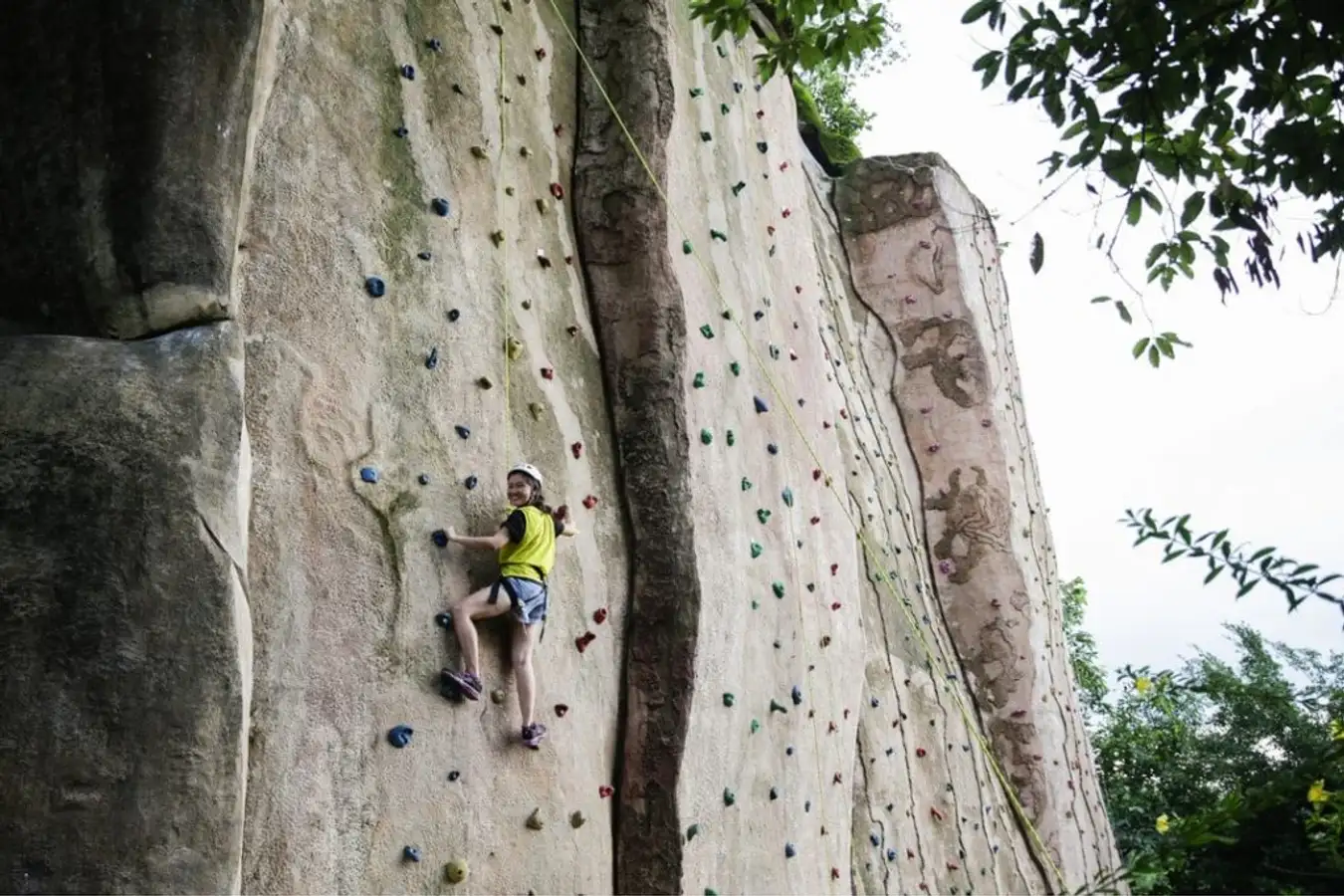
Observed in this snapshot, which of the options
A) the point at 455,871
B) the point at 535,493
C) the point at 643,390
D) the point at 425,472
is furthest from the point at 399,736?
the point at 643,390

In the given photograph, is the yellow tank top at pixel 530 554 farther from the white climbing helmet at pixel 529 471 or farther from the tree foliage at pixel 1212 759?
the tree foliage at pixel 1212 759

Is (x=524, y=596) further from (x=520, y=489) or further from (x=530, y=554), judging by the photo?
(x=520, y=489)

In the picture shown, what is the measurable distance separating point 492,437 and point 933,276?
20.8 ft

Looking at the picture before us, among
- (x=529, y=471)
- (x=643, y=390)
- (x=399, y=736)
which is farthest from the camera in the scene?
(x=643, y=390)

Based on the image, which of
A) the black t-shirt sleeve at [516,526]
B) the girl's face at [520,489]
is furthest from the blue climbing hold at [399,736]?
the girl's face at [520,489]

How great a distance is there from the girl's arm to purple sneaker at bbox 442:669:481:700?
17.4 inches

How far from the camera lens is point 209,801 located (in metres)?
3.21

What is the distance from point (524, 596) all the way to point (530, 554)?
155 mm

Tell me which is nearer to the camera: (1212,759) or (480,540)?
(480,540)

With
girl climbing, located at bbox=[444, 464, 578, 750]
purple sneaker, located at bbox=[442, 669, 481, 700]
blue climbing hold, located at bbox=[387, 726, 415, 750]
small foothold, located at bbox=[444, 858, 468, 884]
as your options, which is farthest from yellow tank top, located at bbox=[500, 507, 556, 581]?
small foothold, located at bbox=[444, 858, 468, 884]

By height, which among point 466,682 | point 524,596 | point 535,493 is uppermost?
point 535,493

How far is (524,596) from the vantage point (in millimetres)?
4613

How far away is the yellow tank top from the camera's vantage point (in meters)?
4.64

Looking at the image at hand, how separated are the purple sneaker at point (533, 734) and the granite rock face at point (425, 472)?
0.06 metres
